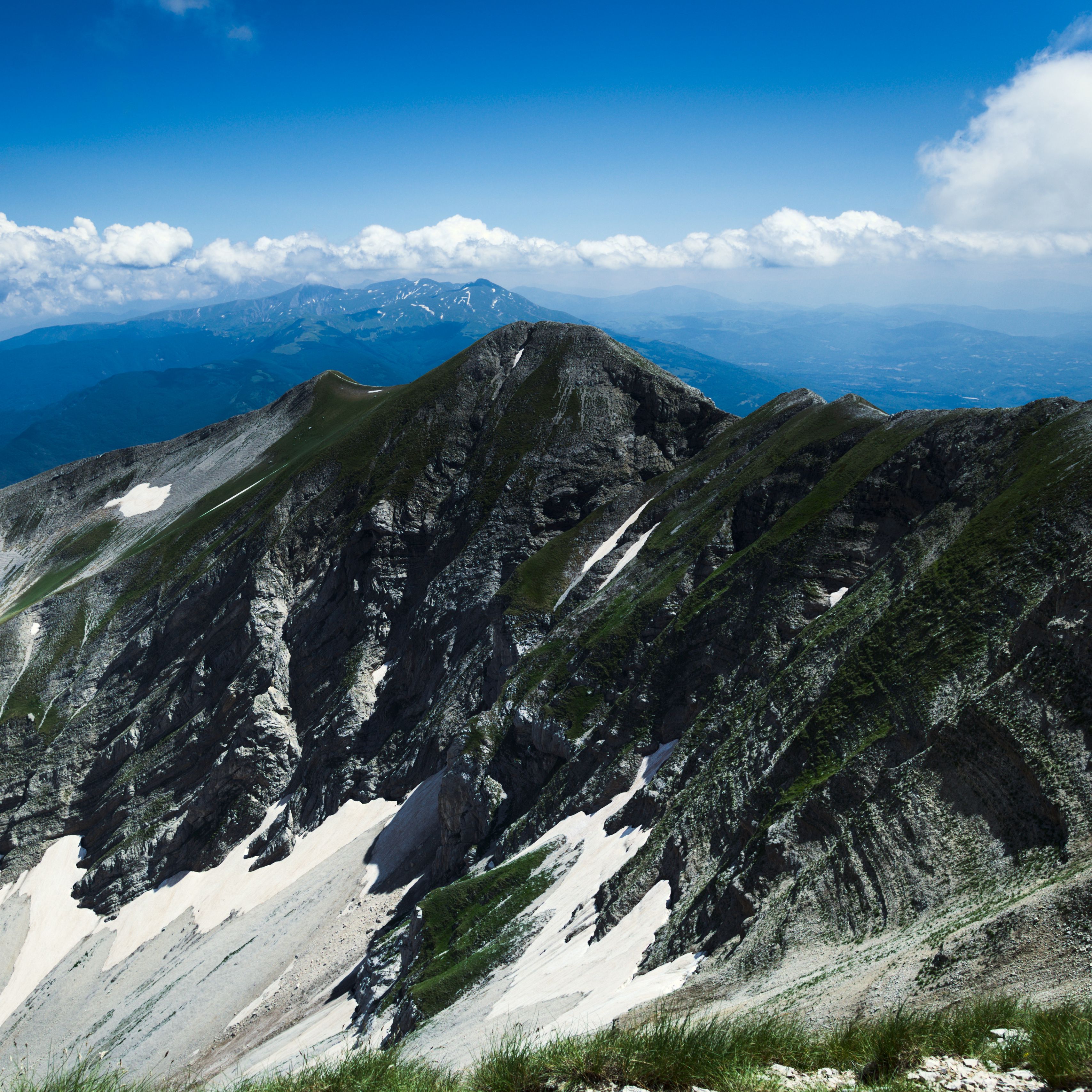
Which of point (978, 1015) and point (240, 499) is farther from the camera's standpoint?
point (240, 499)

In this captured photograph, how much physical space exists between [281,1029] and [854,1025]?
219 ft

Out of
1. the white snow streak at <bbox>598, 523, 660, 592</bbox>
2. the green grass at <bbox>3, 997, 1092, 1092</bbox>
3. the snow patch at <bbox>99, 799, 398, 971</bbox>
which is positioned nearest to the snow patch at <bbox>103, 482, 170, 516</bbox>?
the snow patch at <bbox>99, 799, 398, 971</bbox>

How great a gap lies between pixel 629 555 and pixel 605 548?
6379 millimetres

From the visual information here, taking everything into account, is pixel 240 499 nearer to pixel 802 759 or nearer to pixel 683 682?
pixel 683 682

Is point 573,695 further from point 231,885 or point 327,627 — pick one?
point 231,885

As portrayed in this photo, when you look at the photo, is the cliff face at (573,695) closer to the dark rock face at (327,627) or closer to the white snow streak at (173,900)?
the dark rock face at (327,627)

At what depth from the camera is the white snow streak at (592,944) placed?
3120cm

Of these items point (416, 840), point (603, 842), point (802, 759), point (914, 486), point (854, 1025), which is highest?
point (914, 486)

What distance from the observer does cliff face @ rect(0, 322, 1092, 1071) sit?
1134 inches

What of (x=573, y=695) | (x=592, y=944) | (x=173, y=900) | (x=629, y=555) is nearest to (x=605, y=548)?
(x=629, y=555)

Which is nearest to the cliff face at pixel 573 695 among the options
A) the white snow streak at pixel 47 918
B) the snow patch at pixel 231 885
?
the snow patch at pixel 231 885

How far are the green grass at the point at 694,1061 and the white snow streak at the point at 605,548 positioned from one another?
70.2m

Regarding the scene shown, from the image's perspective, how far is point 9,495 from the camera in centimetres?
16525

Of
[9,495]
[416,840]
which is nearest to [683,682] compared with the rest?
[416,840]
